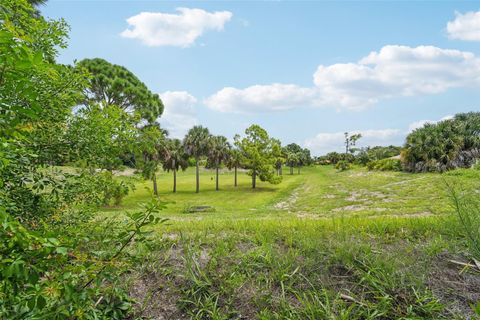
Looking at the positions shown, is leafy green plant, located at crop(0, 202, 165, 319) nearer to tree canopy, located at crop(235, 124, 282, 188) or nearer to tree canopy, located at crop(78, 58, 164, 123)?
tree canopy, located at crop(78, 58, 164, 123)

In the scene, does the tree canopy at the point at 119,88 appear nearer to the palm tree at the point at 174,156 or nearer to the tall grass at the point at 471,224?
the palm tree at the point at 174,156

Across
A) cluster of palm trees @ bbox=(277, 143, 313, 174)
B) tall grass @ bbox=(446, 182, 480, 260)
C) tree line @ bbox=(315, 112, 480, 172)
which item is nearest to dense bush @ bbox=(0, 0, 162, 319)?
tall grass @ bbox=(446, 182, 480, 260)

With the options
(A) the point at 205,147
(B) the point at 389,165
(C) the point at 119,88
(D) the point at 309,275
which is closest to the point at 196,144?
(A) the point at 205,147

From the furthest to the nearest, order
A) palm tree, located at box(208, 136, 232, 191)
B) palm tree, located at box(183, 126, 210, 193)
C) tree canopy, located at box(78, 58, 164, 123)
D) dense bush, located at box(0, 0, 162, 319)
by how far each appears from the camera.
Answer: palm tree, located at box(208, 136, 232, 191) < palm tree, located at box(183, 126, 210, 193) < tree canopy, located at box(78, 58, 164, 123) < dense bush, located at box(0, 0, 162, 319)

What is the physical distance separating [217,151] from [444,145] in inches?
1001

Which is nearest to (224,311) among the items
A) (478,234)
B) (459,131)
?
(478,234)

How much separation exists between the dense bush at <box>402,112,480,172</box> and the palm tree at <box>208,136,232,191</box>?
71.9 feet

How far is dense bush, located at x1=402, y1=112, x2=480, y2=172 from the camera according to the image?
80.3 feet

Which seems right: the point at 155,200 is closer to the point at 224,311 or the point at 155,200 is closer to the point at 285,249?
the point at 224,311

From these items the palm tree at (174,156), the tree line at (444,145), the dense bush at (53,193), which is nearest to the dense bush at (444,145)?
the tree line at (444,145)

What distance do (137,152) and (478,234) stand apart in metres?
4.01

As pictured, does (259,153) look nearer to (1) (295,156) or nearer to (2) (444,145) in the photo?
(2) (444,145)

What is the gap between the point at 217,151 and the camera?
40.4 meters

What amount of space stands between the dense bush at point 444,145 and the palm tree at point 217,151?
21925 millimetres
